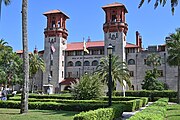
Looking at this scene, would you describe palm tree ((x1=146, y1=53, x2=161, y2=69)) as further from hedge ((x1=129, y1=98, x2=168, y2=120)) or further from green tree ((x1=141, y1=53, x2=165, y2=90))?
hedge ((x1=129, y1=98, x2=168, y2=120))

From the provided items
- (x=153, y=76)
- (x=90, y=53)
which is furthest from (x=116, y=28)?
(x=153, y=76)

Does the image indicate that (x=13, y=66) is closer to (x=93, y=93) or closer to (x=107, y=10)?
(x=107, y=10)

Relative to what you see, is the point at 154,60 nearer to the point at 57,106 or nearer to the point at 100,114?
the point at 57,106

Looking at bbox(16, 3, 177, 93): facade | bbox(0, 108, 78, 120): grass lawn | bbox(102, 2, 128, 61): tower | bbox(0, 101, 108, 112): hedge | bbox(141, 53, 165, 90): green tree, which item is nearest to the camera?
bbox(0, 108, 78, 120): grass lawn

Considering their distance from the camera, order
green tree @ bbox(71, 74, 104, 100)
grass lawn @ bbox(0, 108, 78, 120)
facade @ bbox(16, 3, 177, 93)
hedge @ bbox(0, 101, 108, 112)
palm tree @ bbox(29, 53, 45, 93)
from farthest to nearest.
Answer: palm tree @ bbox(29, 53, 45, 93) → facade @ bbox(16, 3, 177, 93) → green tree @ bbox(71, 74, 104, 100) → hedge @ bbox(0, 101, 108, 112) → grass lawn @ bbox(0, 108, 78, 120)

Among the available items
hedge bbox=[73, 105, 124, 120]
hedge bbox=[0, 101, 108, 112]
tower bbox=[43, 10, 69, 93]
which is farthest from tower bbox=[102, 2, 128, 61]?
hedge bbox=[73, 105, 124, 120]

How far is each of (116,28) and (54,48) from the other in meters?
16.9

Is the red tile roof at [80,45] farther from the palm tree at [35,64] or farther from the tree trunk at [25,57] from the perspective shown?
the tree trunk at [25,57]

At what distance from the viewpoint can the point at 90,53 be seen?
6906 cm

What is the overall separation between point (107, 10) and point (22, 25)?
157ft

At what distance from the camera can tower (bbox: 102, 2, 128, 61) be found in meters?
63.6

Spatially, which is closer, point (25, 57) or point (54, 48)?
point (25, 57)

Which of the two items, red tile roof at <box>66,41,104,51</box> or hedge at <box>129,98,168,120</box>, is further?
red tile roof at <box>66,41,104,51</box>

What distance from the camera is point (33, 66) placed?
6506 centimetres
